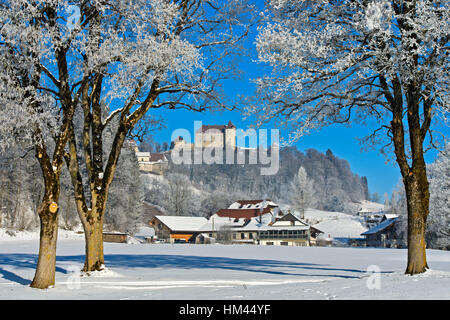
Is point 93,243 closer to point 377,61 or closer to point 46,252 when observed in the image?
point 46,252

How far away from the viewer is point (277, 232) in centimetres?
8556

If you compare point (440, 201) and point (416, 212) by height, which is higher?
point (440, 201)

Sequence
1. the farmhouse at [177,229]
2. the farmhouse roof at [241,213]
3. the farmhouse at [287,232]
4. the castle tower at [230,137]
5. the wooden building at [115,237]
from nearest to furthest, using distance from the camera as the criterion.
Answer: the wooden building at [115,237] < the farmhouse at [177,229] < the farmhouse at [287,232] < the farmhouse roof at [241,213] < the castle tower at [230,137]

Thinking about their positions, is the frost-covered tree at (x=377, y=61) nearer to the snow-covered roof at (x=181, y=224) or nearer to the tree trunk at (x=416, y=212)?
the tree trunk at (x=416, y=212)

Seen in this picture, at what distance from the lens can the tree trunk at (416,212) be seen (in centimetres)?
1152

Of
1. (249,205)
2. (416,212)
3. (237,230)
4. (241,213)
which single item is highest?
(249,205)

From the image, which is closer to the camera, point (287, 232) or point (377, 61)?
point (377, 61)

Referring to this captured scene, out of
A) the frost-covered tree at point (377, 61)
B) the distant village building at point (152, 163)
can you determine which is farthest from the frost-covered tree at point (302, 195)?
the frost-covered tree at point (377, 61)

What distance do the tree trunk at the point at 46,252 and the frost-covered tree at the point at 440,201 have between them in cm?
3825

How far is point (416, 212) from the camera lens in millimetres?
11602

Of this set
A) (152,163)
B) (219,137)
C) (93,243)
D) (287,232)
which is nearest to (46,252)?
(93,243)

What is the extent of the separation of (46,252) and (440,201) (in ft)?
132

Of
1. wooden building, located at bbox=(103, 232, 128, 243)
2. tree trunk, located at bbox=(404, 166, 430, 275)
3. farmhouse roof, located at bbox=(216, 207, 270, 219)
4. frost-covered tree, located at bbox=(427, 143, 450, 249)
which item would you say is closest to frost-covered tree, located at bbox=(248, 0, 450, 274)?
tree trunk, located at bbox=(404, 166, 430, 275)

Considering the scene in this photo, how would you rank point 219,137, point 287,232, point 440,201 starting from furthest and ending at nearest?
point 219,137 → point 287,232 → point 440,201
